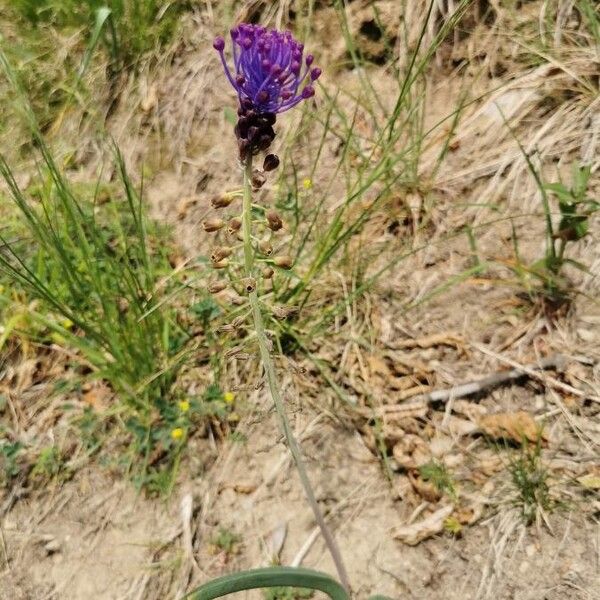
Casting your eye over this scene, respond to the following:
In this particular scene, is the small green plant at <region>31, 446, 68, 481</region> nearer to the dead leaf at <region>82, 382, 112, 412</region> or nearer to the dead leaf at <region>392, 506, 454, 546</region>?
the dead leaf at <region>82, 382, 112, 412</region>

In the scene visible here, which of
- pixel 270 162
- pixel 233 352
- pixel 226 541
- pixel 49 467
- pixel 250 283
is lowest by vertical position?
pixel 226 541

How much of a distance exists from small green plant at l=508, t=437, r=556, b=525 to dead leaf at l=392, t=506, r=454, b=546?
21 centimetres

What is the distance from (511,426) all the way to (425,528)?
1.37 ft

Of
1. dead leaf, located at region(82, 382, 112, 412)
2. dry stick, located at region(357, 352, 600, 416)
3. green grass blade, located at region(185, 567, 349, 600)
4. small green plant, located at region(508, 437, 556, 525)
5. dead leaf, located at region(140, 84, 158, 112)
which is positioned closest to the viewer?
green grass blade, located at region(185, 567, 349, 600)

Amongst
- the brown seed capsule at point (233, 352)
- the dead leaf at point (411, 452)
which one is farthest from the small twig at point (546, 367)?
the brown seed capsule at point (233, 352)

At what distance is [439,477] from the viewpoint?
200 cm

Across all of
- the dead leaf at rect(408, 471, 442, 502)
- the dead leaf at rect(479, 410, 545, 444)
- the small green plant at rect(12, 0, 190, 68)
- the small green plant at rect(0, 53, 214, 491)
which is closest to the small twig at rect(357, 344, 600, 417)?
the dead leaf at rect(479, 410, 545, 444)

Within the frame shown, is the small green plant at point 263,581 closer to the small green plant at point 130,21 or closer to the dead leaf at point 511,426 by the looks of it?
the dead leaf at point 511,426

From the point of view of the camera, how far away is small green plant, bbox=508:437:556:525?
185 cm

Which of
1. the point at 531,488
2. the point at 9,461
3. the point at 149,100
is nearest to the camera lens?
the point at 531,488

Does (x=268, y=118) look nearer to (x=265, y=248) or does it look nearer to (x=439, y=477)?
(x=265, y=248)

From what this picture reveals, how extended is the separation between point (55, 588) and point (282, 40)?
1812 millimetres

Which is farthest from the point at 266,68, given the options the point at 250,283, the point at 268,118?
the point at 250,283

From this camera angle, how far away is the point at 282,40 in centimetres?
125
